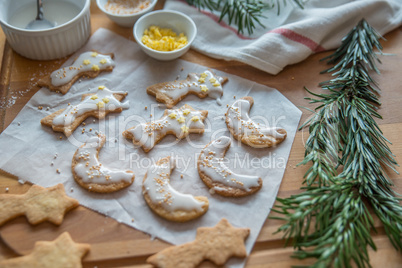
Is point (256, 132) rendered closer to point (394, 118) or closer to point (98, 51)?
point (394, 118)

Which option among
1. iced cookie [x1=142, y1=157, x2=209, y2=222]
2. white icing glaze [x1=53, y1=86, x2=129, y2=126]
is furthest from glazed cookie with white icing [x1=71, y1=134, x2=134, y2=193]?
white icing glaze [x1=53, y1=86, x2=129, y2=126]

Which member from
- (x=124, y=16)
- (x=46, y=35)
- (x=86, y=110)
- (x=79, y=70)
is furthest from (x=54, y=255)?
(x=124, y=16)

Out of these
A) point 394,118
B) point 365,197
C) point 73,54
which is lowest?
point 73,54

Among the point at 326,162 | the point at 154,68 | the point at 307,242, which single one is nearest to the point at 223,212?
the point at 307,242

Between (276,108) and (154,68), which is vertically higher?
(276,108)

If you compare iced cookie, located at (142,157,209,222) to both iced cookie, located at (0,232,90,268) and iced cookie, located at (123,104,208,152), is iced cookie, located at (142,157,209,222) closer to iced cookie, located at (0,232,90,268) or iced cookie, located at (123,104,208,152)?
iced cookie, located at (123,104,208,152)

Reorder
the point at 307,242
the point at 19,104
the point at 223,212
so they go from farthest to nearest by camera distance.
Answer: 1. the point at 19,104
2. the point at 223,212
3. the point at 307,242

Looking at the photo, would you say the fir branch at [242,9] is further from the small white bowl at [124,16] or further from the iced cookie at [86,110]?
the iced cookie at [86,110]
